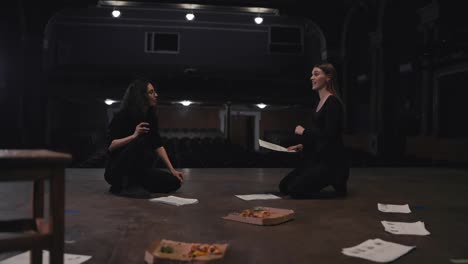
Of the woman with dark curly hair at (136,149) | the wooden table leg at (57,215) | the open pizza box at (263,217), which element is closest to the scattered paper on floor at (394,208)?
the open pizza box at (263,217)

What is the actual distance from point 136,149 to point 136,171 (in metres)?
0.24

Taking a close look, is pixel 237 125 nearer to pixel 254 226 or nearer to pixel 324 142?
pixel 324 142

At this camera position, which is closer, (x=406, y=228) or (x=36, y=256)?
(x=36, y=256)

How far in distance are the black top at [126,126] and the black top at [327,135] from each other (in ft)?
4.87

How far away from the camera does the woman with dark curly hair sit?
13.6 ft

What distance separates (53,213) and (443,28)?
9.60 meters

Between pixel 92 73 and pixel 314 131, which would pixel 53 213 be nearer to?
pixel 314 131

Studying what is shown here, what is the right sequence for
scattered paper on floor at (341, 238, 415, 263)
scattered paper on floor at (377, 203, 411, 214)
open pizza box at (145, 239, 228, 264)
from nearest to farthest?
open pizza box at (145, 239, 228, 264) → scattered paper on floor at (341, 238, 415, 263) → scattered paper on floor at (377, 203, 411, 214)

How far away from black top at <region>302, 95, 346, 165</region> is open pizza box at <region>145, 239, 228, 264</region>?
2261mm

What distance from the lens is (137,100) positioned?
4125 millimetres

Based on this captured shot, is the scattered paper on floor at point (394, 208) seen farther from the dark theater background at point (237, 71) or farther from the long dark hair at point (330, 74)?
the dark theater background at point (237, 71)

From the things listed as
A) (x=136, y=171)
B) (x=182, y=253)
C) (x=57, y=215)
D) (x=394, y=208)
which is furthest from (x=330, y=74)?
(x=57, y=215)

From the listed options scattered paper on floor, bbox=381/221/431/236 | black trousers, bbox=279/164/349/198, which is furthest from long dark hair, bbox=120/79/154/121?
scattered paper on floor, bbox=381/221/431/236

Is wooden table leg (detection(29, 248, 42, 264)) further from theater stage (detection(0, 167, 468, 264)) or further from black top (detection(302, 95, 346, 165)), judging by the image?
black top (detection(302, 95, 346, 165))
